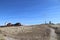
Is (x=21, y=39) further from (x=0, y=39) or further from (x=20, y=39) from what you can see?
(x=0, y=39)

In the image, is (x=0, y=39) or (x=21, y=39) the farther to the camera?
(x=21, y=39)

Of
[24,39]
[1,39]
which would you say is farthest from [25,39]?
[1,39]

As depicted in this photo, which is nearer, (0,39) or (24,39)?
(0,39)

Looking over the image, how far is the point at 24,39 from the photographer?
91.9ft

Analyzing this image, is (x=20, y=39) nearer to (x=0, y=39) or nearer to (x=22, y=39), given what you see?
(x=22, y=39)

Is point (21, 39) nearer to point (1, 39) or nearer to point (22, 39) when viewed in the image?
point (22, 39)

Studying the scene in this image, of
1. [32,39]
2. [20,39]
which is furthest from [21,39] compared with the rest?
[32,39]

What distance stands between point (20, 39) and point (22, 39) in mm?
376

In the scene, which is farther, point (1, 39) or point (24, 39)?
point (24, 39)

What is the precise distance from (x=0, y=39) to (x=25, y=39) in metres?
6.16

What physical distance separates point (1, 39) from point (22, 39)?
556 cm

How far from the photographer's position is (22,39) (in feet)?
91.1

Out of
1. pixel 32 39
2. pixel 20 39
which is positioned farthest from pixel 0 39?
pixel 32 39

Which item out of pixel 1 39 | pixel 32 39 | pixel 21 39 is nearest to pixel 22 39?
pixel 21 39
